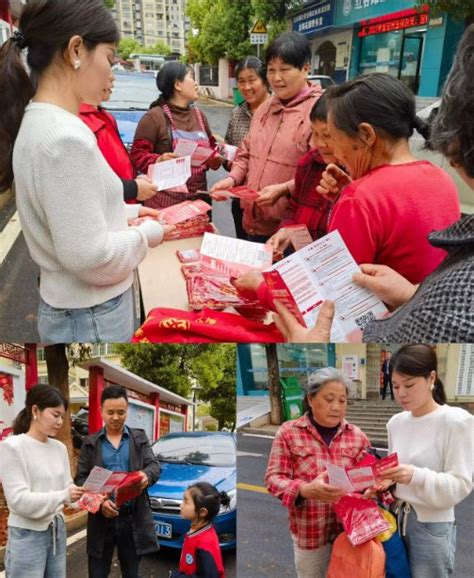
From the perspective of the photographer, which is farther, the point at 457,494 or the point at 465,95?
the point at 457,494

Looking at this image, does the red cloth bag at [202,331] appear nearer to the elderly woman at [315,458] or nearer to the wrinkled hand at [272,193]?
the elderly woman at [315,458]

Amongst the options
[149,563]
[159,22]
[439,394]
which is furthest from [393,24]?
[149,563]

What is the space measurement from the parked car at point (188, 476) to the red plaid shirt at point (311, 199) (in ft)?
2.88

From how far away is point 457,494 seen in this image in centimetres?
141

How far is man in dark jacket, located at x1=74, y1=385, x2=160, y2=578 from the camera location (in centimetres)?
160

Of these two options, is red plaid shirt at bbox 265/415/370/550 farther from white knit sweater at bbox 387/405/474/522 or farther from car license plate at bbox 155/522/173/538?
car license plate at bbox 155/522/173/538

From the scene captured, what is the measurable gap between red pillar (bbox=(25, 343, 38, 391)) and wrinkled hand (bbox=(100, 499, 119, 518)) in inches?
15.7

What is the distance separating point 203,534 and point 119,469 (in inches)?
12.1

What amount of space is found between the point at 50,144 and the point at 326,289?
0.68 metres

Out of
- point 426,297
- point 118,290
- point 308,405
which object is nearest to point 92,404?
point 118,290

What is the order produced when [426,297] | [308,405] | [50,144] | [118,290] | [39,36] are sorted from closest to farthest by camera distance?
[426,297], [50,144], [39,36], [118,290], [308,405]

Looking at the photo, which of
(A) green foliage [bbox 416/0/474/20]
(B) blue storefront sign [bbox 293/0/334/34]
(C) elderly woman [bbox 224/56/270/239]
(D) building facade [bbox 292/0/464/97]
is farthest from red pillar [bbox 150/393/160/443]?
(B) blue storefront sign [bbox 293/0/334/34]

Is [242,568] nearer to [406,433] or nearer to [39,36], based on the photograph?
[406,433]

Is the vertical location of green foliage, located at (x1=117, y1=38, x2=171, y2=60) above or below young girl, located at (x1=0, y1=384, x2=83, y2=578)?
above
